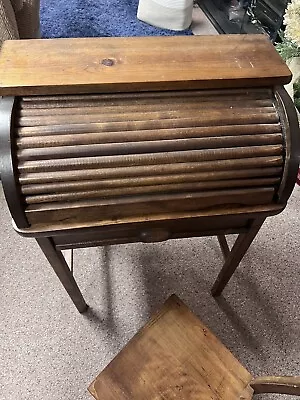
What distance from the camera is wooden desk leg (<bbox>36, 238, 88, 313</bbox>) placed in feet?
2.88

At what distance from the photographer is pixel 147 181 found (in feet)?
2.48

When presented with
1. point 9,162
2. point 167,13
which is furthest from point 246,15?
point 9,162

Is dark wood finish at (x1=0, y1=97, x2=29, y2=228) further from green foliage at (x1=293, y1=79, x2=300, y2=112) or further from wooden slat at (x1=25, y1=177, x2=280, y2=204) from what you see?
green foliage at (x1=293, y1=79, x2=300, y2=112)

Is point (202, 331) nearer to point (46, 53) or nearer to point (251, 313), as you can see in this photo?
point (251, 313)

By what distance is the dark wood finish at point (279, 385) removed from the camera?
773 mm

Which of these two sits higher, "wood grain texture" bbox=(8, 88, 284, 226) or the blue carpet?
"wood grain texture" bbox=(8, 88, 284, 226)

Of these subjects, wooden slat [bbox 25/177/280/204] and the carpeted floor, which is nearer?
wooden slat [bbox 25/177/280/204]

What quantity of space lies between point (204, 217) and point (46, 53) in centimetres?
45

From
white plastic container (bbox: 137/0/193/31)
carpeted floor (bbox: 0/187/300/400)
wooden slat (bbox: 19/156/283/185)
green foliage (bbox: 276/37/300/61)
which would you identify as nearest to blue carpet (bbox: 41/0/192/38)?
white plastic container (bbox: 137/0/193/31)

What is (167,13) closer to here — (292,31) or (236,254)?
(292,31)

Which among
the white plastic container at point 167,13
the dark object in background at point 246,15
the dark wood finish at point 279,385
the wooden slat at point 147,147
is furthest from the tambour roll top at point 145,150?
the white plastic container at point 167,13

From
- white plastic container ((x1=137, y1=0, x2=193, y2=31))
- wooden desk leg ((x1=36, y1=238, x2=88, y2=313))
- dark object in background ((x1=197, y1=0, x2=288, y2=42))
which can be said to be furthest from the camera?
white plastic container ((x1=137, y1=0, x2=193, y2=31))

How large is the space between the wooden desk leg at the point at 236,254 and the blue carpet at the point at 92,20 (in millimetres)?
1394

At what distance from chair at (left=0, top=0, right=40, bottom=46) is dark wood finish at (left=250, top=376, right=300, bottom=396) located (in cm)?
113
